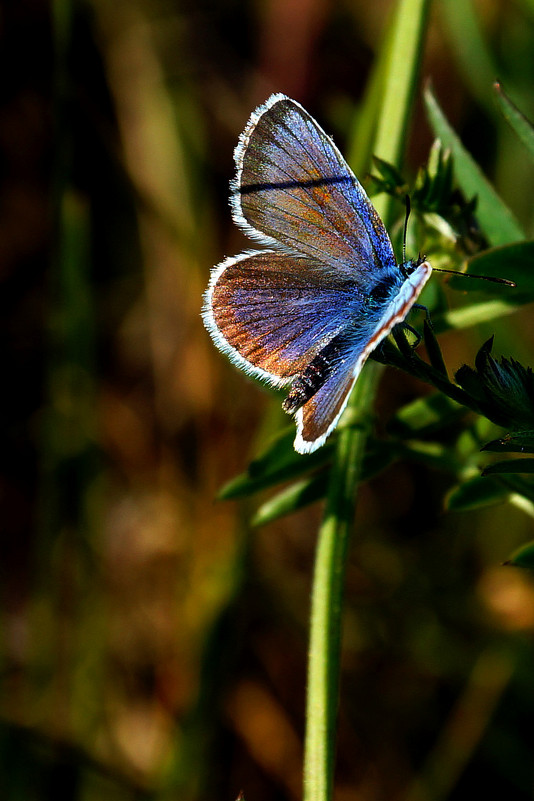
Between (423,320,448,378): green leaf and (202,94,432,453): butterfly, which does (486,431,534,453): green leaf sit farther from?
(202,94,432,453): butterfly

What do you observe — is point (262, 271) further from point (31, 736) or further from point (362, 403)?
point (31, 736)

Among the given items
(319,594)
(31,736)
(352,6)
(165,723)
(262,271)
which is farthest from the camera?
(352,6)

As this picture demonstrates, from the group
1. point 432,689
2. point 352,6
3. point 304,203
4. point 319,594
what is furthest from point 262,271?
point 352,6

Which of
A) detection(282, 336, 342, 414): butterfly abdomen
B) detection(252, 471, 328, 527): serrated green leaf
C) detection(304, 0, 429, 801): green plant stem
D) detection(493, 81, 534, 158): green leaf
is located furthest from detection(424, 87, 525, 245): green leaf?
detection(252, 471, 328, 527): serrated green leaf

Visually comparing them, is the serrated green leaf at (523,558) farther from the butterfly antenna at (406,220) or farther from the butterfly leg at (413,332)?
the butterfly antenna at (406,220)

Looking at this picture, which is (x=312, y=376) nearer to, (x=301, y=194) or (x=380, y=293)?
(x=380, y=293)
